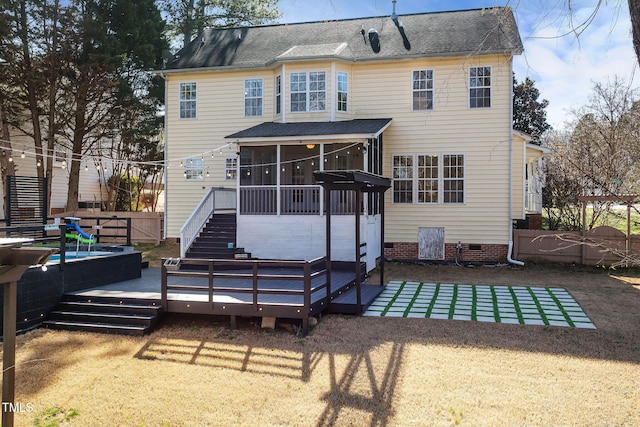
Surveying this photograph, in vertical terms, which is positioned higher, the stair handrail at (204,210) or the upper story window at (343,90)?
the upper story window at (343,90)

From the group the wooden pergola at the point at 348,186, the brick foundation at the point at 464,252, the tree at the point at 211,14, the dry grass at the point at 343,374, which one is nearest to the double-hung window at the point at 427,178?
the brick foundation at the point at 464,252

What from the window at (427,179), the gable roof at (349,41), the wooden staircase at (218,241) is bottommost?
the wooden staircase at (218,241)

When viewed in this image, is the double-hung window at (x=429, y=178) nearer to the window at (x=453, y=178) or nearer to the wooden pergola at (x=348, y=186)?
the window at (x=453, y=178)

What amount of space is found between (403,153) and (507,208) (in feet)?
12.2

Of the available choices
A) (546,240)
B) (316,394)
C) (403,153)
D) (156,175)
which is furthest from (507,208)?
(156,175)

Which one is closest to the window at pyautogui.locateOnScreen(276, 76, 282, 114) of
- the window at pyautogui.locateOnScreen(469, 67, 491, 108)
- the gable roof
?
the gable roof

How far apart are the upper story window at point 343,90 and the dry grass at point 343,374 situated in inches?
353

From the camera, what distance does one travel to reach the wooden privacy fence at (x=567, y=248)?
13906 millimetres

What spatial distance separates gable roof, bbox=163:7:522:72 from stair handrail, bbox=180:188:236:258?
454 cm

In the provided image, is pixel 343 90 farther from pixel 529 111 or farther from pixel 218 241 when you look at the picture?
pixel 529 111

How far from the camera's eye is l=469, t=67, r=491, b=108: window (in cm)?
1500

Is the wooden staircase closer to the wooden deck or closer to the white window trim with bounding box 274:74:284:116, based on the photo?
the white window trim with bounding box 274:74:284:116

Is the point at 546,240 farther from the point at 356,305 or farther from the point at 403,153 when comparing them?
the point at 356,305

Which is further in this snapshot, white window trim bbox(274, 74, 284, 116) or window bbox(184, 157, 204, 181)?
window bbox(184, 157, 204, 181)
